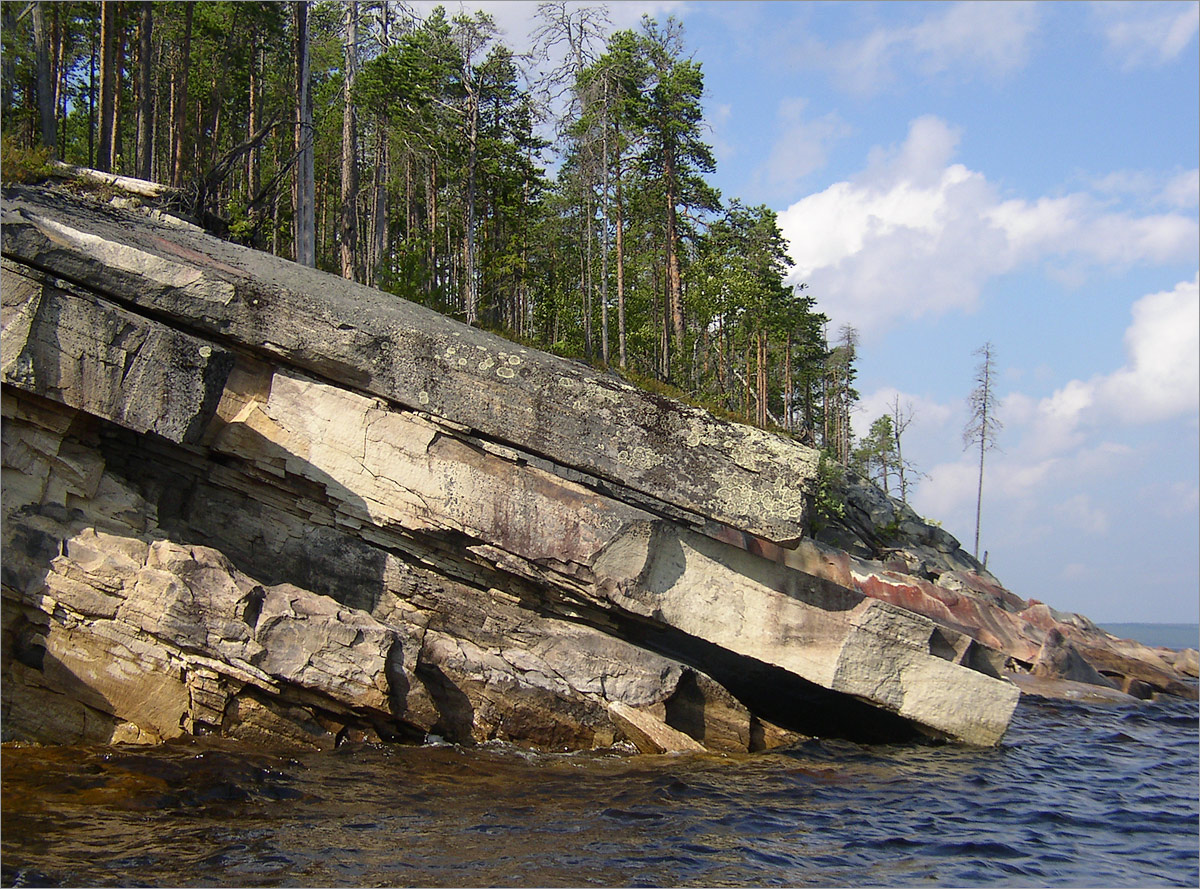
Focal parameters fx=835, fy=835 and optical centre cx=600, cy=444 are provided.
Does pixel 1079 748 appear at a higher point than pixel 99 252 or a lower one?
lower

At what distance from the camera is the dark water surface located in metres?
7.07

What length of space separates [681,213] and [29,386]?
34188mm

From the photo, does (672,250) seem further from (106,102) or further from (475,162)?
(106,102)

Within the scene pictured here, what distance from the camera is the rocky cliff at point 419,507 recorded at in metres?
10.5

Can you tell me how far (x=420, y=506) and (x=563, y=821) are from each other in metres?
4.96

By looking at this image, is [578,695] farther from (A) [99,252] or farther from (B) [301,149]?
(B) [301,149]

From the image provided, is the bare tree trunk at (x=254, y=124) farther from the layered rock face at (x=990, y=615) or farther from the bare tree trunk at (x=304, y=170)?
the layered rock face at (x=990, y=615)

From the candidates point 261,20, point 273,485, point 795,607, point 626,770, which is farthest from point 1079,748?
point 261,20

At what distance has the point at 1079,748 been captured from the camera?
14.8 meters

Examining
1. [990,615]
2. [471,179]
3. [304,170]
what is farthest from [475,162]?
[990,615]

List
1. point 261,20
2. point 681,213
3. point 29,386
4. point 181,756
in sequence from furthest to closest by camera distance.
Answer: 1. point 681,213
2. point 261,20
3. point 29,386
4. point 181,756

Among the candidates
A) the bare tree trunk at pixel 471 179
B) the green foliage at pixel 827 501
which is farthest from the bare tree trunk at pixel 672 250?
the bare tree trunk at pixel 471 179

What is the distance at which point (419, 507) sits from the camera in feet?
38.9

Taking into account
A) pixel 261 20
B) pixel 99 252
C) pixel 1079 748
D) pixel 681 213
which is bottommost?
pixel 1079 748
